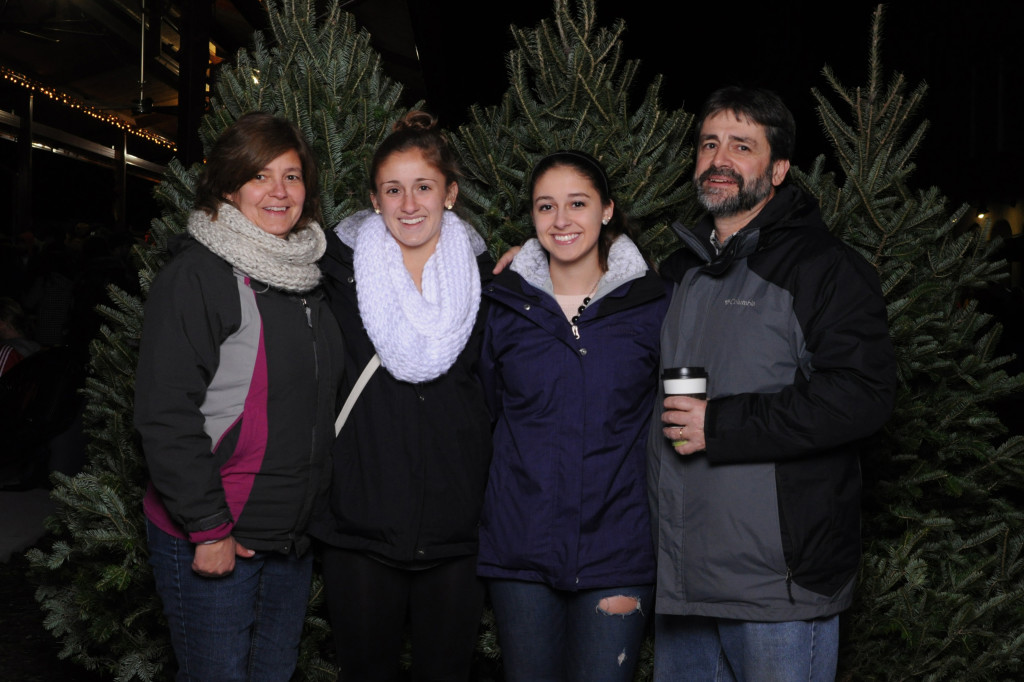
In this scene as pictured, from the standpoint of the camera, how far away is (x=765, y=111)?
268cm

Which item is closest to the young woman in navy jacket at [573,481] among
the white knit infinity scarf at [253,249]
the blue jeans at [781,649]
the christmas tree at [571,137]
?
the blue jeans at [781,649]

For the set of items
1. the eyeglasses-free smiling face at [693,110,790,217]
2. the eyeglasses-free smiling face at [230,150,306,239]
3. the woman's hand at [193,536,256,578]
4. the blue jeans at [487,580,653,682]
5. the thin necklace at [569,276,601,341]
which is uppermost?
the eyeglasses-free smiling face at [693,110,790,217]

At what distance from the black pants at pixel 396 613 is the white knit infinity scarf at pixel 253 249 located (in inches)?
33.6

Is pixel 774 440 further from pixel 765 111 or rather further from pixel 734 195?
pixel 765 111

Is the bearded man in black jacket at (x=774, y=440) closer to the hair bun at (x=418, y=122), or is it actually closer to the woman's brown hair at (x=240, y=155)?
the hair bun at (x=418, y=122)

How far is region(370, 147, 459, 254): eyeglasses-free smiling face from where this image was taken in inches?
111

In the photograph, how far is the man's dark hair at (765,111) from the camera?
2678 millimetres

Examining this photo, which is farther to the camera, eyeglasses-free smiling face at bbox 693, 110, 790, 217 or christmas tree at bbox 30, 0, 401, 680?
christmas tree at bbox 30, 0, 401, 680

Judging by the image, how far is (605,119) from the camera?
145 inches

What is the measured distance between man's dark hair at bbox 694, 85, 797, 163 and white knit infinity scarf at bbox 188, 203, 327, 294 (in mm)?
1385

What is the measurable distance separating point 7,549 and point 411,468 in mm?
4694

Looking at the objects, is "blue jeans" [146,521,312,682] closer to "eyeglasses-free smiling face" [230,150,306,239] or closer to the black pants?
the black pants

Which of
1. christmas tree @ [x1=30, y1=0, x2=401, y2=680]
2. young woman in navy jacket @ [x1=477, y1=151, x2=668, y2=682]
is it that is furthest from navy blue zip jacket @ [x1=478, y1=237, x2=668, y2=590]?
christmas tree @ [x1=30, y1=0, x2=401, y2=680]

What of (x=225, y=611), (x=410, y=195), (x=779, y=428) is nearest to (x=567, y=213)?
(x=410, y=195)
